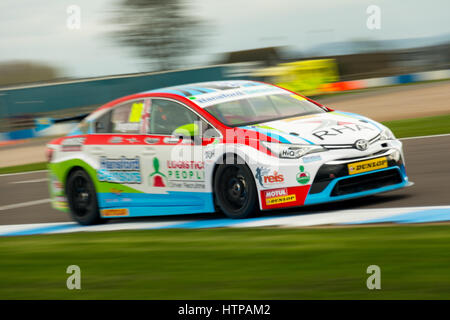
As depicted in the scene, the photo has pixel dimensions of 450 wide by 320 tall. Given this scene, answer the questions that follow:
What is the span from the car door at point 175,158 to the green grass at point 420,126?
681 centimetres

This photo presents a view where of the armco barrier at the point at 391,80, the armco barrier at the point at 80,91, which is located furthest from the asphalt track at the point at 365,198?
the armco barrier at the point at 391,80

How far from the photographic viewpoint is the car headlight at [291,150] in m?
7.30

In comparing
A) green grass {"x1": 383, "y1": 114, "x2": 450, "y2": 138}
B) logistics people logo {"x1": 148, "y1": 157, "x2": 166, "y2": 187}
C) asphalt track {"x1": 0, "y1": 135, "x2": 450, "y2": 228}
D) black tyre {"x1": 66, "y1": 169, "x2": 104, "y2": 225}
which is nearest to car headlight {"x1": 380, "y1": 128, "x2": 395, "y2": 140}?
asphalt track {"x1": 0, "y1": 135, "x2": 450, "y2": 228}

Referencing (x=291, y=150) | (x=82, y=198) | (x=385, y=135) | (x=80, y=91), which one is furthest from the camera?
(x=80, y=91)

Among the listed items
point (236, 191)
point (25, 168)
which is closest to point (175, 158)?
point (236, 191)

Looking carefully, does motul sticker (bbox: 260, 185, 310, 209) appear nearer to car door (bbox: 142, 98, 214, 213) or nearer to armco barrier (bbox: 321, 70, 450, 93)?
car door (bbox: 142, 98, 214, 213)

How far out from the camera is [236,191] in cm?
759

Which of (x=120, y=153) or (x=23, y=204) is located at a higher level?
(x=120, y=153)

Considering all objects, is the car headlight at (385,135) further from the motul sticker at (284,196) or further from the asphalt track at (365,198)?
the motul sticker at (284,196)

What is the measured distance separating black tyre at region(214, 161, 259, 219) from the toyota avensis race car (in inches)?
0.4

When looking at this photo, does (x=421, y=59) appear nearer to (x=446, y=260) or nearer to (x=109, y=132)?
(x=109, y=132)

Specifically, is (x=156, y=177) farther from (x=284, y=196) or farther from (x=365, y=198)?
(x=365, y=198)

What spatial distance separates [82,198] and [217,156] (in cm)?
239
